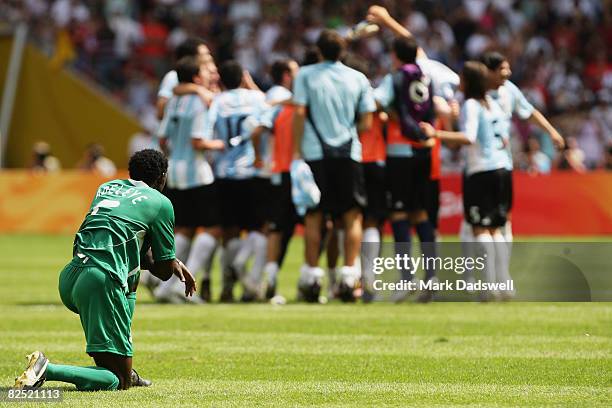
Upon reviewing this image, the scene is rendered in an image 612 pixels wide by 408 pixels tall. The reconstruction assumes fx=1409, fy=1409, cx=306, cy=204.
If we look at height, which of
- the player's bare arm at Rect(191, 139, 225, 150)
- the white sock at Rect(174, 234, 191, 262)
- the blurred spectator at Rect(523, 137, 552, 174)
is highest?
the blurred spectator at Rect(523, 137, 552, 174)

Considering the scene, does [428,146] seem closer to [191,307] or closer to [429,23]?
[191,307]

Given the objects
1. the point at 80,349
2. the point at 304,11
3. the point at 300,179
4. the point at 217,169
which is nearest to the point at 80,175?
the point at 304,11

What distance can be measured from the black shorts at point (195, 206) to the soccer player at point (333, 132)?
4.02ft

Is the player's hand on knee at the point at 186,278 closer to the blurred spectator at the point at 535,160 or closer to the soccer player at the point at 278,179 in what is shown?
the soccer player at the point at 278,179

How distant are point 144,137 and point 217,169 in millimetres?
18477

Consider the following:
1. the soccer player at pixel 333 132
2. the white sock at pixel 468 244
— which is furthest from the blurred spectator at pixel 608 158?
the soccer player at pixel 333 132

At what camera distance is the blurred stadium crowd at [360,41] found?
32.3 meters

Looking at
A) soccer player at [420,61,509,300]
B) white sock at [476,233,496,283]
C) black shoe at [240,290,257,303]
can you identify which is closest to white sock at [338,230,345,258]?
black shoe at [240,290,257,303]

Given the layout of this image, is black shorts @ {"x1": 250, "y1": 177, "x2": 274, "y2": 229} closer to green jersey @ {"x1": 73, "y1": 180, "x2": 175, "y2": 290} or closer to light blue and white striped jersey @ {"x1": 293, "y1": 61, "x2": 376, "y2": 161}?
light blue and white striped jersey @ {"x1": 293, "y1": 61, "x2": 376, "y2": 161}

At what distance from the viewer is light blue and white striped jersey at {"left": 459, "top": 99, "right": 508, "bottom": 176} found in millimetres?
15031

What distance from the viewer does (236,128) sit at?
15.9 meters

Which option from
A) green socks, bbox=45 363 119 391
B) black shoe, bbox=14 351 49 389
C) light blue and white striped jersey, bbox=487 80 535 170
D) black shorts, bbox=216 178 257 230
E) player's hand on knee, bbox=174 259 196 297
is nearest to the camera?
black shoe, bbox=14 351 49 389

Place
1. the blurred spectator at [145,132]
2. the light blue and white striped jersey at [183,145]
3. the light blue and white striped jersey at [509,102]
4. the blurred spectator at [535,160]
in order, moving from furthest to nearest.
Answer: the blurred spectator at [145,132], the blurred spectator at [535,160], the light blue and white striped jersey at [509,102], the light blue and white striped jersey at [183,145]

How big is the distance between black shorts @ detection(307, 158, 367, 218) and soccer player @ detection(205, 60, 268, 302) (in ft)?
4.59
